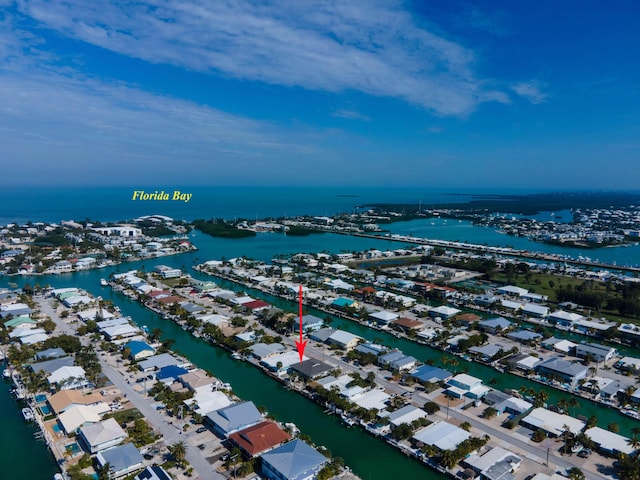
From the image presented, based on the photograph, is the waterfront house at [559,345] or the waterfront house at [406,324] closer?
the waterfront house at [559,345]

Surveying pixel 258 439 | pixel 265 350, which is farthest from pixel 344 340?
pixel 258 439

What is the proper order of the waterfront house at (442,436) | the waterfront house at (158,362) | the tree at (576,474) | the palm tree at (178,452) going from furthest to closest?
the waterfront house at (158,362) < the waterfront house at (442,436) < the palm tree at (178,452) < the tree at (576,474)

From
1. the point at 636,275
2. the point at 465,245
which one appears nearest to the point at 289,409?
the point at 636,275

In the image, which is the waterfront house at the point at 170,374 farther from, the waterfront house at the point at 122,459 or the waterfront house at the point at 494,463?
the waterfront house at the point at 494,463

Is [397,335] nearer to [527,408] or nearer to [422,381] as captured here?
[422,381]

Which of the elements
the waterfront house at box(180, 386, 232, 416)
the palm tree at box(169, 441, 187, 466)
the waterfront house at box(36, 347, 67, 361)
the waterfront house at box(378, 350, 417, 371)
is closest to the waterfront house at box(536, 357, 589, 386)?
the waterfront house at box(378, 350, 417, 371)

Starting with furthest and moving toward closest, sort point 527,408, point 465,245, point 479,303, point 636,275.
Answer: point 465,245
point 636,275
point 479,303
point 527,408

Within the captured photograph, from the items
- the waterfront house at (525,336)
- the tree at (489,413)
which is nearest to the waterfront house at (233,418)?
the tree at (489,413)
